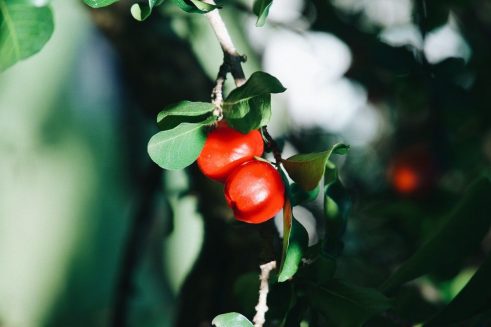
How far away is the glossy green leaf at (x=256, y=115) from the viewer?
49 centimetres

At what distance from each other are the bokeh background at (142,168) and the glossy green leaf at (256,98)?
20.3 inches

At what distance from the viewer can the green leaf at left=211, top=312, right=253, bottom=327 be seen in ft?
1.64

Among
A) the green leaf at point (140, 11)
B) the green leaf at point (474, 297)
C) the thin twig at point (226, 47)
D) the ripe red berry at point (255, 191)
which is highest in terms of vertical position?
the green leaf at point (140, 11)

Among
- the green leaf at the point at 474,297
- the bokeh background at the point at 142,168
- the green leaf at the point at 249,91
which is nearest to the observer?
the green leaf at the point at 249,91

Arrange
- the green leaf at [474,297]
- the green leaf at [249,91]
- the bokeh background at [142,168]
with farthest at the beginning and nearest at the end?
the bokeh background at [142,168], the green leaf at [474,297], the green leaf at [249,91]

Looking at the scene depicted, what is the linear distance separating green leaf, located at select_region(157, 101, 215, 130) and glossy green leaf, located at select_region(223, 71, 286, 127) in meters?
0.03

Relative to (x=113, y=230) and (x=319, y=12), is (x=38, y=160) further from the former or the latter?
(x=319, y=12)

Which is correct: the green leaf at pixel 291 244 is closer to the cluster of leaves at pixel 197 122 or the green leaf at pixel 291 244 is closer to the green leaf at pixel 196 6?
the cluster of leaves at pixel 197 122

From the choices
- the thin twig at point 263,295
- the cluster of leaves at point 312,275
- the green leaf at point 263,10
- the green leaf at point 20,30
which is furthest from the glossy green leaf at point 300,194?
the green leaf at point 20,30

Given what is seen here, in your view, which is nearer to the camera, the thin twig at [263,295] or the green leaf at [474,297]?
the thin twig at [263,295]

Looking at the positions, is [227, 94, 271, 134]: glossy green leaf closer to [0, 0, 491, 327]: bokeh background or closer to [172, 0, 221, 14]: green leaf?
[172, 0, 221, 14]: green leaf

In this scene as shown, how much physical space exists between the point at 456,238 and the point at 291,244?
30 cm

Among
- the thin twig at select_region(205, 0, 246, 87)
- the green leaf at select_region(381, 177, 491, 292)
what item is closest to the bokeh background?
the green leaf at select_region(381, 177, 491, 292)

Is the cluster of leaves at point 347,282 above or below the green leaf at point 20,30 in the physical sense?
below
